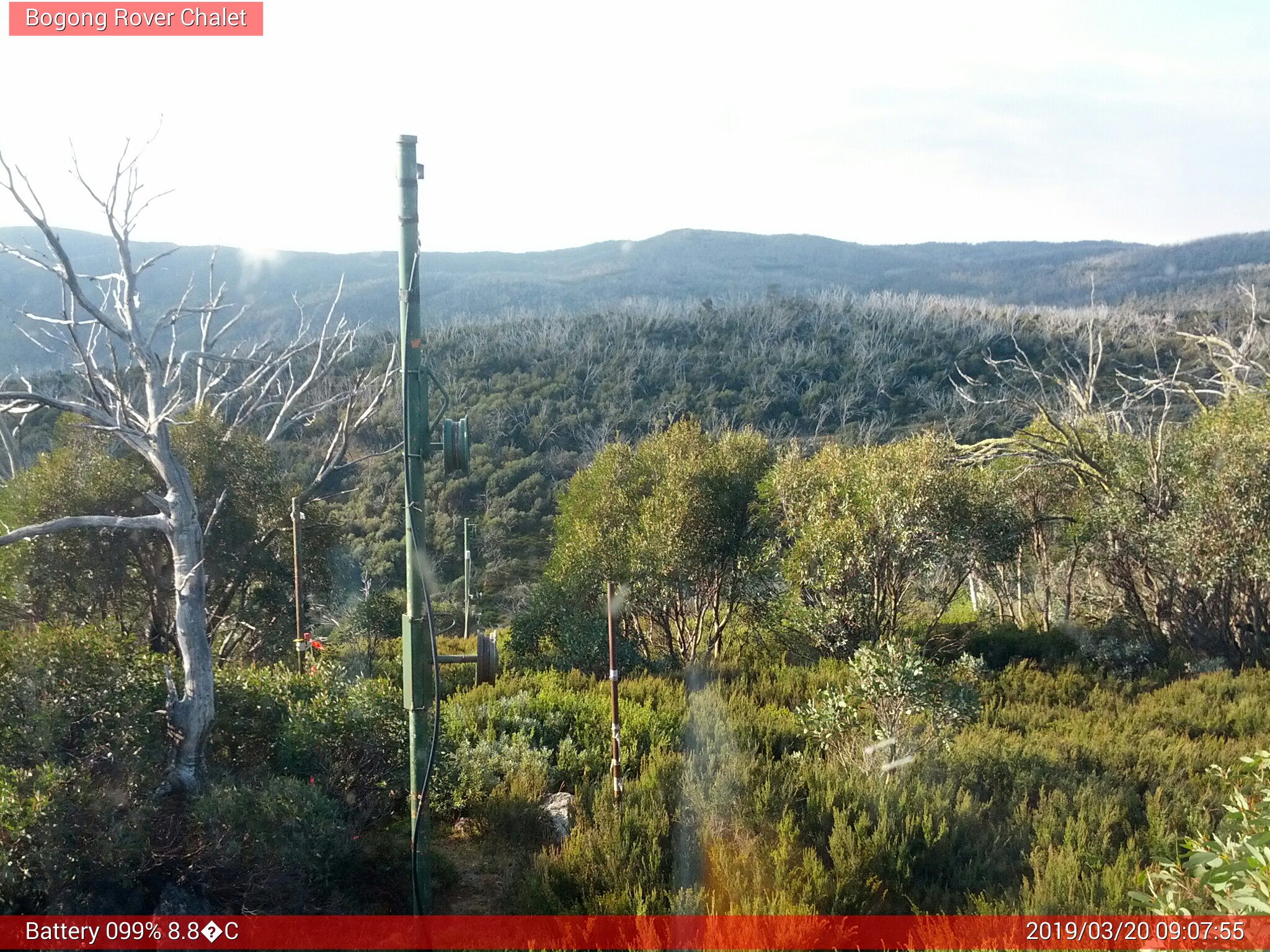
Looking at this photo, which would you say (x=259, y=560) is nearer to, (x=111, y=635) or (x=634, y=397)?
(x=111, y=635)

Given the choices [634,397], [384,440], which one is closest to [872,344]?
[634,397]

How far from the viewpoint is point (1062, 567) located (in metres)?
17.2

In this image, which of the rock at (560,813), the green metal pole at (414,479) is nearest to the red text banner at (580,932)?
the green metal pole at (414,479)

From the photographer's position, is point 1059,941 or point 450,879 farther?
point 450,879

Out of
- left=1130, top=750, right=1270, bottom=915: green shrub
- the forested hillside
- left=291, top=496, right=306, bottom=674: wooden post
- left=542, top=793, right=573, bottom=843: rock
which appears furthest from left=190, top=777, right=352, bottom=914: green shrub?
left=1130, top=750, right=1270, bottom=915: green shrub

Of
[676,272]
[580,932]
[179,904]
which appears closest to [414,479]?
[580,932]

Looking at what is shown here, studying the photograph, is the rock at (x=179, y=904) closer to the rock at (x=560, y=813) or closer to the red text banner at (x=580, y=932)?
the red text banner at (x=580, y=932)

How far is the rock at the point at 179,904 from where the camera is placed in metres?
4.65

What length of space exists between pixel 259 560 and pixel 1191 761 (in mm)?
11085

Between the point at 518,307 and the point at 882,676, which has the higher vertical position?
the point at 518,307

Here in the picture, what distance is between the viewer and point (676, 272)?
106750 millimetres

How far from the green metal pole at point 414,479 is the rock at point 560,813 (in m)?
1.92

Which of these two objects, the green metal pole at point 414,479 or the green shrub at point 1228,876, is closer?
the green shrub at point 1228,876

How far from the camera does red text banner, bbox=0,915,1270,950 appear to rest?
13.8 feet
